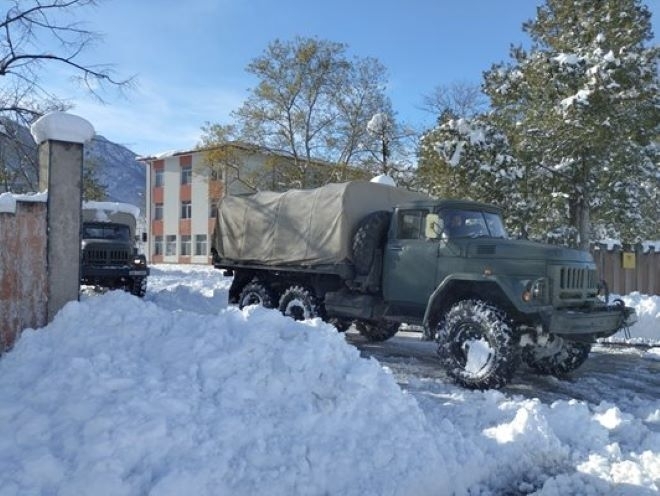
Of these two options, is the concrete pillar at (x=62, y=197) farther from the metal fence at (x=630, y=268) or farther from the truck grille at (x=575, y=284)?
the metal fence at (x=630, y=268)

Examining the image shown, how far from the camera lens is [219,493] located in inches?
146

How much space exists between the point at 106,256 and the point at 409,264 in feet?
34.0

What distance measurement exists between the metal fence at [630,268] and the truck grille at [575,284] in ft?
27.5

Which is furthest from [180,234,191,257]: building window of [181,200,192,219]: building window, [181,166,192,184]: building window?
[181,166,192,184]: building window

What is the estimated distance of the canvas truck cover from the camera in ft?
31.8

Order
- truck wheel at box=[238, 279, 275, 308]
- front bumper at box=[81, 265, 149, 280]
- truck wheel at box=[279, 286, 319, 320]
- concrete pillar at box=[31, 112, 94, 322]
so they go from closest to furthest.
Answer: concrete pillar at box=[31, 112, 94, 322] < truck wheel at box=[279, 286, 319, 320] < truck wheel at box=[238, 279, 275, 308] < front bumper at box=[81, 265, 149, 280]

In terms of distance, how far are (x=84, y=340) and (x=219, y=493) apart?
2.29 meters

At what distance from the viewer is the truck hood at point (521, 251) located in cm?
727

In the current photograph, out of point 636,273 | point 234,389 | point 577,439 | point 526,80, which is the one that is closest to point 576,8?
point 526,80

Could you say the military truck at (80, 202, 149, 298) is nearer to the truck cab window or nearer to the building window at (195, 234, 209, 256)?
the truck cab window

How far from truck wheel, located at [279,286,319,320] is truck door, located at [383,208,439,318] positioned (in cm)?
158

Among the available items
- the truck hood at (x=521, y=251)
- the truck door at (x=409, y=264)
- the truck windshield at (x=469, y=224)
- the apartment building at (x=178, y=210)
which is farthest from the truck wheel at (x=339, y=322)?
the apartment building at (x=178, y=210)

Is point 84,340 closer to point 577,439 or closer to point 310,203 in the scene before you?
point 577,439

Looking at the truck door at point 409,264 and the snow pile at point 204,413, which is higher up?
the truck door at point 409,264
